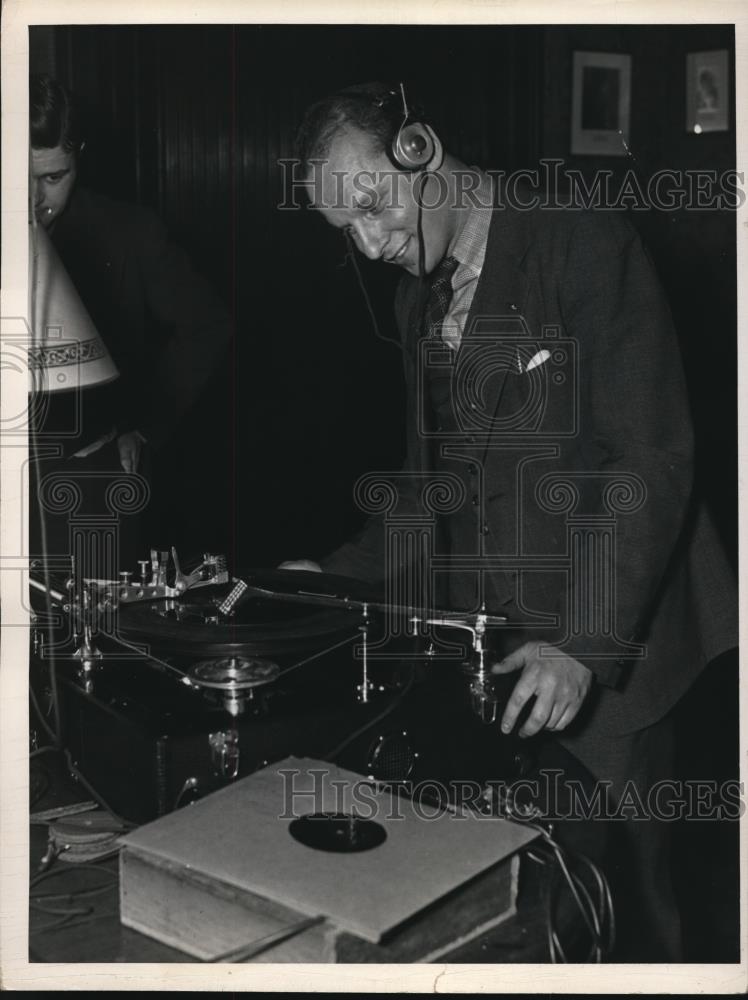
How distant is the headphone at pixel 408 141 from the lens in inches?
57.2

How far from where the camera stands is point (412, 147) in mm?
1455

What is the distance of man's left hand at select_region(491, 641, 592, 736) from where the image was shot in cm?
124

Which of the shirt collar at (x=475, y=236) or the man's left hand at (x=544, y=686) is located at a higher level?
the shirt collar at (x=475, y=236)

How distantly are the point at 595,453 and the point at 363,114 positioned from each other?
58 centimetres

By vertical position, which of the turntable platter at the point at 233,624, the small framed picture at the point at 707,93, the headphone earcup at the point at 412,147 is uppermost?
the small framed picture at the point at 707,93

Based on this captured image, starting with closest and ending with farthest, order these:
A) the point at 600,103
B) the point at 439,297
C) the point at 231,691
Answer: the point at 231,691 < the point at 439,297 < the point at 600,103

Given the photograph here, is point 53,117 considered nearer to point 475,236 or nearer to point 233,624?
point 475,236

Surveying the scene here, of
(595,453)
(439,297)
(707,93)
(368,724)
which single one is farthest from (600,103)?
(368,724)

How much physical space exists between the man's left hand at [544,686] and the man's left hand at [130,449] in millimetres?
868

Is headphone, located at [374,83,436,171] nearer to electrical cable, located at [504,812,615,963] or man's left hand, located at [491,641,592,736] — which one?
man's left hand, located at [491,641,592,736]

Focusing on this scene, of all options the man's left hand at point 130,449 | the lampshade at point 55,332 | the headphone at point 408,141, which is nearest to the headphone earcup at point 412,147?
the headphone at point 408,141

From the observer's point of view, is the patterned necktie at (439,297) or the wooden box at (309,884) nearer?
the wooden box at (309,884)

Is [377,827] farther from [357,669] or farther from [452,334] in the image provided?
[452,334]

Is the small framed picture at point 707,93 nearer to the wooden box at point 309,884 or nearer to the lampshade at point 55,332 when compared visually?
the lampshade at point 55,332
